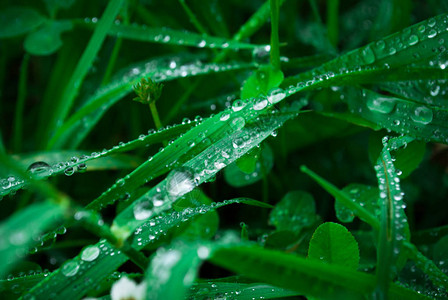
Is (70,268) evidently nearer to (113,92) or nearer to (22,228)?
(22,228)

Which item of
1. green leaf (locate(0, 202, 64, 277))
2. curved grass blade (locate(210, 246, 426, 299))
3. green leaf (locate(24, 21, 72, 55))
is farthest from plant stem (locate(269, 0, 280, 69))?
green leaf (locate(24, 21, 72, 55))

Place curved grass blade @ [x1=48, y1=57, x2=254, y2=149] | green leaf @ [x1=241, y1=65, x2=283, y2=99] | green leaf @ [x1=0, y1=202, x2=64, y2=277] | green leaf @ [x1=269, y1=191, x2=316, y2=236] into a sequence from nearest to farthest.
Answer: green leaf @ [x1=0, y1=202, x2=64, y2=277]
green leaf @ [x1=241, y1=65, x2=283, y2=99]
green leaf @ [x1=269, y1=191, x2=316, y2=236]
curved grass blade @ [x1=48, y1=57, x2=254, y2=149]

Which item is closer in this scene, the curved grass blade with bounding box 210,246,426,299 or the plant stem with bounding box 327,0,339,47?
the curved grass blade with bounding box 210,246,426,299

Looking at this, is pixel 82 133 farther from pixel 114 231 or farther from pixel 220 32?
pixel 114 231

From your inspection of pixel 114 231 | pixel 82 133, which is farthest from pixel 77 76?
pixel 114 231

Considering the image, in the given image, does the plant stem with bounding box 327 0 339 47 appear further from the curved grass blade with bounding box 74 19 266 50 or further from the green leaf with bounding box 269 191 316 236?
the green leaf with bounding box 269 191 316 236

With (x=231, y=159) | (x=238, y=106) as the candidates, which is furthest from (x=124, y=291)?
(x=238, y=106)
